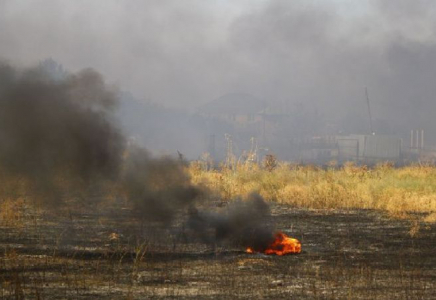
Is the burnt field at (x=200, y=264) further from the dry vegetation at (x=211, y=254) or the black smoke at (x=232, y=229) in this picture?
the black smoke at (x=232, y=229)

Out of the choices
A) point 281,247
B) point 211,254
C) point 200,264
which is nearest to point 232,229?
point 281,247

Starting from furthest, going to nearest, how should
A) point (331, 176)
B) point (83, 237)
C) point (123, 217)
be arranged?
point (331, 176) < point (123, 217) < point (83, 237)

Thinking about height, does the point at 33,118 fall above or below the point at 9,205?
above

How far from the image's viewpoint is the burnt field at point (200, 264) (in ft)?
42.2

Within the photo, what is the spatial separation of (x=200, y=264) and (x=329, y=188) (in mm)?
18185

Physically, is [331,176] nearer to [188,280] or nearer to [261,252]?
[261,252]

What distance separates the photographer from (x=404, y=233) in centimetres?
2159

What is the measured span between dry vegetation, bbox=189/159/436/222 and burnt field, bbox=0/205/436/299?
6.22m

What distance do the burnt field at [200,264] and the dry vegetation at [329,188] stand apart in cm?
622

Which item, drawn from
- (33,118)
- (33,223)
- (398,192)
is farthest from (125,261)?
(398,192)

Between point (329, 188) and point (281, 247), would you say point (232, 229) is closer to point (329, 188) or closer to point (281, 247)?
point (281, 247)

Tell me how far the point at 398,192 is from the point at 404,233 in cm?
1069

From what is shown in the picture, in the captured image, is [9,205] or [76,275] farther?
[9,205]

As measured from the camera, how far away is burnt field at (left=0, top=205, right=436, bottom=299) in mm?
12875
